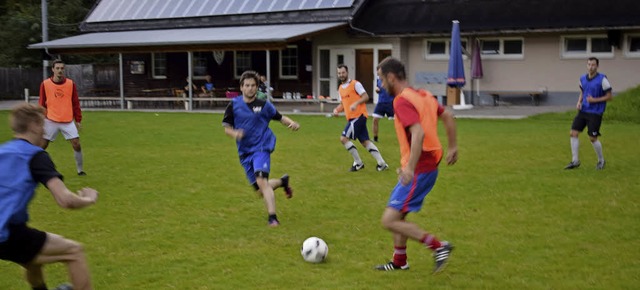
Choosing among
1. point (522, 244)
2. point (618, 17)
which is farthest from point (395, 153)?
point (618, 17)

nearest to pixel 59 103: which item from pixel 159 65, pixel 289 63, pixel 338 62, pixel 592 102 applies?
pixel 592 102

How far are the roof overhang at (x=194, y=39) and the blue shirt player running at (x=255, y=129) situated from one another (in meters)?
19.2

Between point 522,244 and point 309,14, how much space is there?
25.3 meters

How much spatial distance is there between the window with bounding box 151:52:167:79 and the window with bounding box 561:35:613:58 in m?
19.8

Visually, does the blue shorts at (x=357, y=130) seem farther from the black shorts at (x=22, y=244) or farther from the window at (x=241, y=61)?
the window at (x=241, y=61)

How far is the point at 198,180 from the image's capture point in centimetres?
1231

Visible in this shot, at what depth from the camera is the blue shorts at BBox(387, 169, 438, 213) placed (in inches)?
255

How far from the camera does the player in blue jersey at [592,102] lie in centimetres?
1236

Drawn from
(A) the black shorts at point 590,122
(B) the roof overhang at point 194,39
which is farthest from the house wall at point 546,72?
(A) the black shorts at point 590,122

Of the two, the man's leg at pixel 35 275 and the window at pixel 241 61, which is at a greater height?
the window at pixel 241 61

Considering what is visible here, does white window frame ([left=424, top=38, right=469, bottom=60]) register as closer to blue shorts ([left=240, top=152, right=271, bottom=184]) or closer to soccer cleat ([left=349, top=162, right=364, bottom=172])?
soccer cleat ([left=349, top=162, right=364, bottom=172])

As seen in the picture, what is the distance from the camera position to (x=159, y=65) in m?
39.0

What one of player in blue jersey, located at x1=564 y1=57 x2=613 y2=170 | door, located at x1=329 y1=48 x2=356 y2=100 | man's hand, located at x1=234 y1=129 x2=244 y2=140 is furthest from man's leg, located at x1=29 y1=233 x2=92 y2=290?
door, located at x1=329 y1=48 x2=356 y2=100

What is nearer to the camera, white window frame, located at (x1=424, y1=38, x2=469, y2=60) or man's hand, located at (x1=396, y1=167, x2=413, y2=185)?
man's hand, located at (x1=396, y1=167, x2=413, y2=185)
